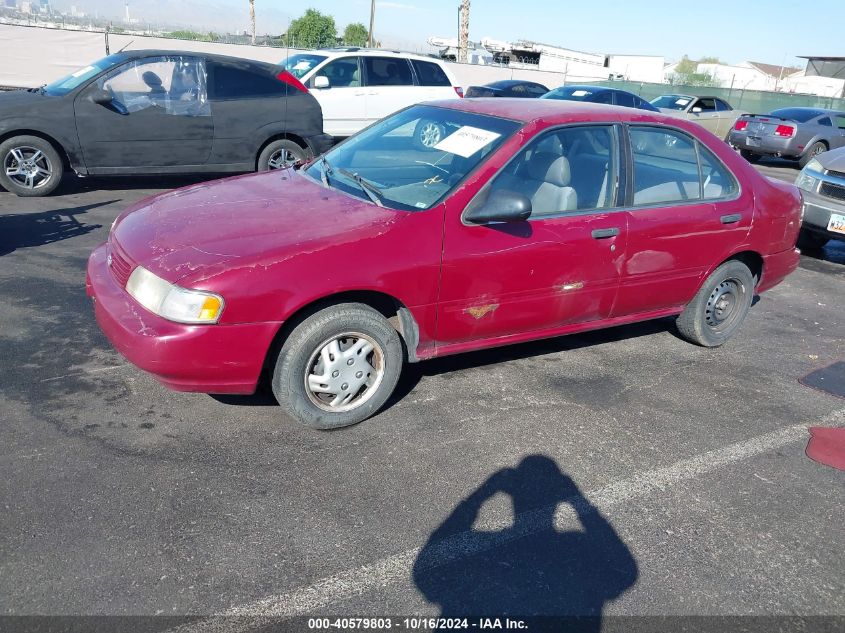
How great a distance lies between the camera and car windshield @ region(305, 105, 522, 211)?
4.16 meters

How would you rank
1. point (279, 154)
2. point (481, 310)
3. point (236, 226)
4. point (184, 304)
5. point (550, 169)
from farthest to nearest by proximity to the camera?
point (279, 154), point (550, 169), point (481, 310), point (236, 226), point (184, 304)

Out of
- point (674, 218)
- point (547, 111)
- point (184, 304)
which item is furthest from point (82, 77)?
point (674, 218)

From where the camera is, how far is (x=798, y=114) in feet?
58.6

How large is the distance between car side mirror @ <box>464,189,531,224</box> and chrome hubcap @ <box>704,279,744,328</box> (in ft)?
7.12

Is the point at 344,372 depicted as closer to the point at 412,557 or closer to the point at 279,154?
the point at 412,557

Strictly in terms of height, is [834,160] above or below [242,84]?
below

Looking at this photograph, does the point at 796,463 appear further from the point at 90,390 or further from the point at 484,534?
the point at 90,390

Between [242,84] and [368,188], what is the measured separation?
564cm

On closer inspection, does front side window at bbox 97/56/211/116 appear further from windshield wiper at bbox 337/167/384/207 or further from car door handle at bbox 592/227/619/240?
car door handle at bbox 592/227/619/240

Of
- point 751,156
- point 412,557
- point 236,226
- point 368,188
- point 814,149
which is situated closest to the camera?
point 412,557

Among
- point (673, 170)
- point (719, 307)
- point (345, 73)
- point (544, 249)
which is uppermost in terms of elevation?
point (345, 73)

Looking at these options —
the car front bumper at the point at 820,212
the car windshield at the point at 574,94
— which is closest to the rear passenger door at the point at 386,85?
the car windshield at the point at 574,94

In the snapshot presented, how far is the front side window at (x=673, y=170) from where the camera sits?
4711 millimetres

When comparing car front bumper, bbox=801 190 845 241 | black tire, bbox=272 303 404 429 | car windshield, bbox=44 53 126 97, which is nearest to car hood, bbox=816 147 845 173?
car front bumper, bbox=801 190 845 241
